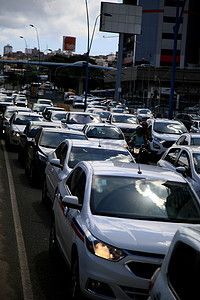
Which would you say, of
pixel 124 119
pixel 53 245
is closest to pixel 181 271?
pixel 53 245

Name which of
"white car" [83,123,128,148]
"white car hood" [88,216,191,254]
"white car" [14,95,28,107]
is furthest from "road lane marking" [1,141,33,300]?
"white car" [14,95,28,107]

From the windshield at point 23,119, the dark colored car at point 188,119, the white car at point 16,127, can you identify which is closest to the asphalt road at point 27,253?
the white car at point 16,127

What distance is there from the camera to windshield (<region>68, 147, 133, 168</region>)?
1052cm

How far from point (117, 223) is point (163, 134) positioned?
17533 mm

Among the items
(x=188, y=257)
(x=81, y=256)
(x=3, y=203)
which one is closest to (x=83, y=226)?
(x=81, y=256)

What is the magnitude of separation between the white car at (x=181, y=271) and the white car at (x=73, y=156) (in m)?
6.31

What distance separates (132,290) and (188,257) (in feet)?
6.15

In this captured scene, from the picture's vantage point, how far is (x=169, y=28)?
116m

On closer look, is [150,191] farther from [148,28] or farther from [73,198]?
[148,28]

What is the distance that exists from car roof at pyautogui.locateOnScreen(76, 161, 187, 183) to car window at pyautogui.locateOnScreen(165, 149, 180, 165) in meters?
5.56

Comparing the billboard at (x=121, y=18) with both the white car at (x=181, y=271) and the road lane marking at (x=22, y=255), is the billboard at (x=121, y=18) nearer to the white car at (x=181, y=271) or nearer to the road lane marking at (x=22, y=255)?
the road lane marking at (x=22, y=255)

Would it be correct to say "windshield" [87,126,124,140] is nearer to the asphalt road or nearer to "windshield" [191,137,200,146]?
"windshield" [191,137,200,146]

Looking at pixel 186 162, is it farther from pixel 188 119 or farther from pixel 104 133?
pixel 188 119

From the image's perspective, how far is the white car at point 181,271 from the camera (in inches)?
126
